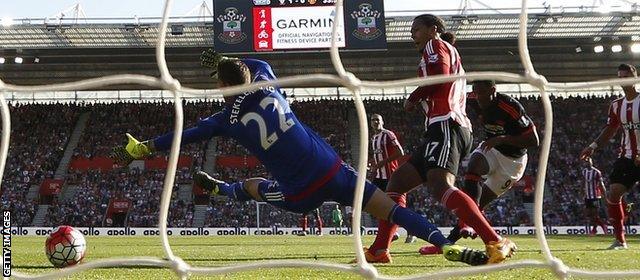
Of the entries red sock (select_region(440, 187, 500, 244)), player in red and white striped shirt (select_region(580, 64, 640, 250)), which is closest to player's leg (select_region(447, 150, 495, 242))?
player in red and white striped shirt (select_region(580, 64, 640, 250))

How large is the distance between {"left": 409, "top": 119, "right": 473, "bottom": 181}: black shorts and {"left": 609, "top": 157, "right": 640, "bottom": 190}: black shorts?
276 centimetres

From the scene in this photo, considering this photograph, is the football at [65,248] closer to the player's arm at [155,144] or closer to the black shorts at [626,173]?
the player's arm at [155,144]

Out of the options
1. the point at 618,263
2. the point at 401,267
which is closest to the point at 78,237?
the point at 401,267

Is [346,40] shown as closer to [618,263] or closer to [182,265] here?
[618,263]

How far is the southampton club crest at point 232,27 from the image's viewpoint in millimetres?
20219

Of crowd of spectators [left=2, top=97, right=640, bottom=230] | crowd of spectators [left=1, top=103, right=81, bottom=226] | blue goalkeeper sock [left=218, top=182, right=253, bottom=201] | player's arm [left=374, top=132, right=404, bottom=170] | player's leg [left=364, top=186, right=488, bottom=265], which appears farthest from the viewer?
crowd of spectators [left=1, top=103, right=81, bottom=226]

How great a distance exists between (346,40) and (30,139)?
1406 centimetres

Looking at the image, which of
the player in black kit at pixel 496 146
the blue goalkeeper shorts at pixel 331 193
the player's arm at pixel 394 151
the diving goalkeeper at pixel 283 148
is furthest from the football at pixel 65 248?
the player's arm at pixel 394 151

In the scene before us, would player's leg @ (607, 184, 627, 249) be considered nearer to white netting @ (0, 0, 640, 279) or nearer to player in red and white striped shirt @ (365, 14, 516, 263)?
player in red and white striped shirt @ (365, 14, 516, 263)

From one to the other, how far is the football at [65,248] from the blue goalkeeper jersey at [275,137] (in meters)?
1.34

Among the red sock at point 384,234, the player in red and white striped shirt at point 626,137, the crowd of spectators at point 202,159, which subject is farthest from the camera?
the crowd of spectators at point 202,159

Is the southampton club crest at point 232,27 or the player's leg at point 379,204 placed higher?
the southampton club crest at point 232,27

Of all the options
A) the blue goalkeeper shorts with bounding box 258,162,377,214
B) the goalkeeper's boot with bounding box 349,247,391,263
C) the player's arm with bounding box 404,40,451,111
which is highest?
the player's arm with bounding box 404,40,451,111

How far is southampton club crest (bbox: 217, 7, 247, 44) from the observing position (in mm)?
20219
